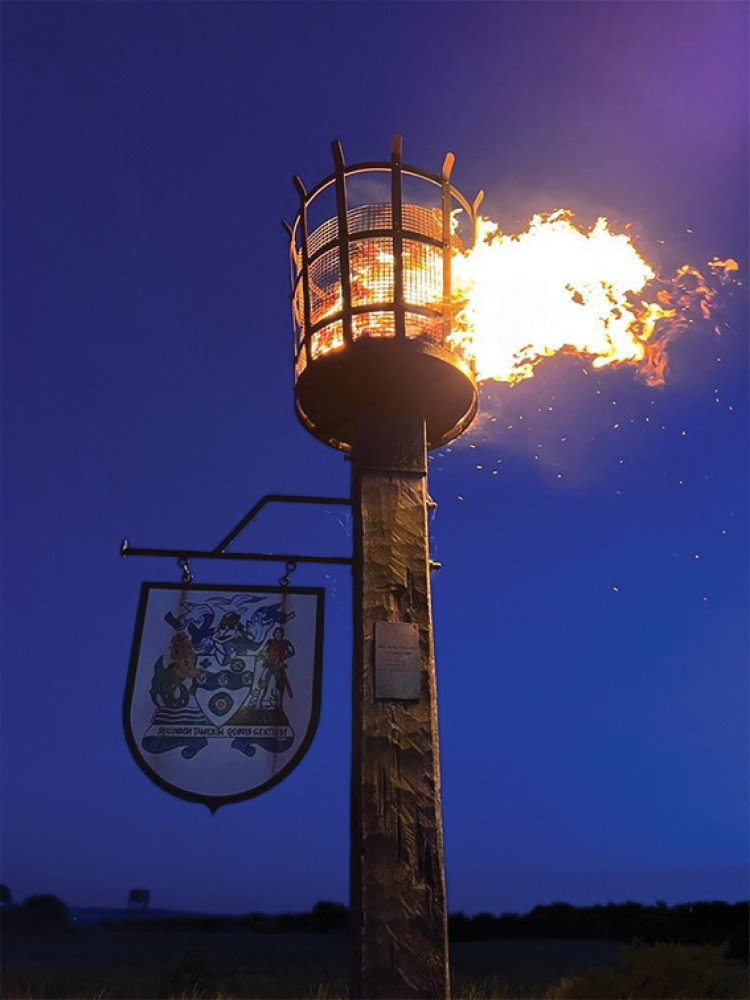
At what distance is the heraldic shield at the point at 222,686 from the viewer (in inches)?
164

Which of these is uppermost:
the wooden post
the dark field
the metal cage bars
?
the metal cage bars

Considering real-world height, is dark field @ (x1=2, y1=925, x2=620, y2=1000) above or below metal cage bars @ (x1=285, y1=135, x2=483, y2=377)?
below

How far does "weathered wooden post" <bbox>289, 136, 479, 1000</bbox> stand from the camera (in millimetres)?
3537

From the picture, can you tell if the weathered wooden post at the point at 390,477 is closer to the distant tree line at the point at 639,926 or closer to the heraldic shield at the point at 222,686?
the heraldic shield at the point at 222,686

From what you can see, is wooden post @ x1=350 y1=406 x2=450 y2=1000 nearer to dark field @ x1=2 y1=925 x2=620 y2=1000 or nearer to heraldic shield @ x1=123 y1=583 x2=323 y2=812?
heraldic shield @ x1=123 y1=583 x2=323 y2=812

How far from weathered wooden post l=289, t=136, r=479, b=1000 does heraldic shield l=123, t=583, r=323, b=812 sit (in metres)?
0.54

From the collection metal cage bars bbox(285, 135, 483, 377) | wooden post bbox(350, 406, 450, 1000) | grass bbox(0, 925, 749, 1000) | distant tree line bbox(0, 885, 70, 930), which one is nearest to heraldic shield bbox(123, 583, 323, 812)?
wooden post bbox(350, 406, 450, 1000)

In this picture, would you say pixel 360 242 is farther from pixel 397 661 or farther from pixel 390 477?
pixel 397 661

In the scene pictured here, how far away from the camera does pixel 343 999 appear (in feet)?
42.8

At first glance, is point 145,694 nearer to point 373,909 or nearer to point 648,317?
point 373,909

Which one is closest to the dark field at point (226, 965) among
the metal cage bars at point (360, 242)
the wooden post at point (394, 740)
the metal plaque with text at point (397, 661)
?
the wooden post at point (394, 740)

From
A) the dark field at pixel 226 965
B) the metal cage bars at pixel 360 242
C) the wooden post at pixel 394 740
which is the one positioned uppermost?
the metal cage bars at pixel 360 242

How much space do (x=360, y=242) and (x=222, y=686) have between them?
8.95 ft

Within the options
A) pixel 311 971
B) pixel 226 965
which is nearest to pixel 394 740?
pixel 311 971
